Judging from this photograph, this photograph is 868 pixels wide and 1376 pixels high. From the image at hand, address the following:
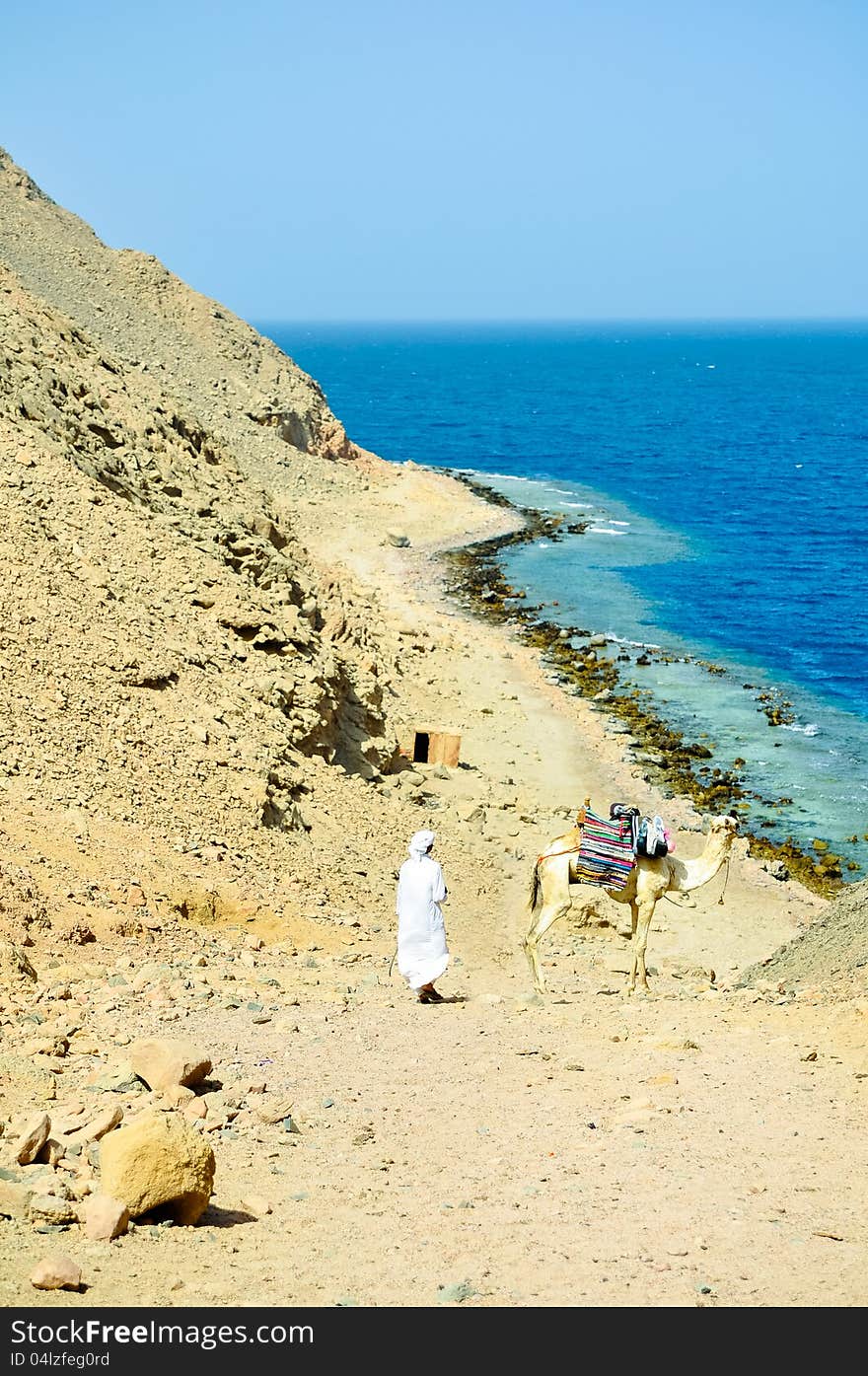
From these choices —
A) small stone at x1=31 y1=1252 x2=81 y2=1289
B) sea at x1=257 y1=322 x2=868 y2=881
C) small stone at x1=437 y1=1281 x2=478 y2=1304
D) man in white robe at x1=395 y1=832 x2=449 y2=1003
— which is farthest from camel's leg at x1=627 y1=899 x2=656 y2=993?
sea at x1=257 y1=322 x2=868 y2=881

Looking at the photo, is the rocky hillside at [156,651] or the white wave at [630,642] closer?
the rocky hillside at [156,651]

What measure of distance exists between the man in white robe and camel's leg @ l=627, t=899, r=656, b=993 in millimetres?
2395

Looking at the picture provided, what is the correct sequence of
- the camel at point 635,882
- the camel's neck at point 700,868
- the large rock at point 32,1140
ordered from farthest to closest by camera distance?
the camel's neck at point 700,868 < the camel at point 635,882 < the large rock at point 32,1140

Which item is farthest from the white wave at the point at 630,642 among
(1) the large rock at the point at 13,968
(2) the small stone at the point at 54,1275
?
(2) the small stone at the point at 54,1275

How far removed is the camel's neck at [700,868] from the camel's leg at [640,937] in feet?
1.30

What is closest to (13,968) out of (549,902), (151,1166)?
(151,1166)

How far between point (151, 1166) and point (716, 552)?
55.1 metres

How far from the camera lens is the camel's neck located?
50.9 ft

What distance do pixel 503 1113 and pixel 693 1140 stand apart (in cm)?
149

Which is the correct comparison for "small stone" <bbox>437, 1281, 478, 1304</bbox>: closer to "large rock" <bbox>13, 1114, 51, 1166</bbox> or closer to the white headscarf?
"large rock" <bbox>13, 1114, 51, 1166</bbox>

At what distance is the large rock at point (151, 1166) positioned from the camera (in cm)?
823

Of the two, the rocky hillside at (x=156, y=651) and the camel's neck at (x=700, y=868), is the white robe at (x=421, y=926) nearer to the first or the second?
the camel's neck at (x=700, y=868)

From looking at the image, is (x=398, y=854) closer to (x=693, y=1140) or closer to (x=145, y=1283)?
(x=693, y=1140)

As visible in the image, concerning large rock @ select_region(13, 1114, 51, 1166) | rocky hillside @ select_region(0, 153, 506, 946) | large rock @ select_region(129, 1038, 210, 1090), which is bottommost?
large rock @ select_region(13, 1114, 51, 1166)
